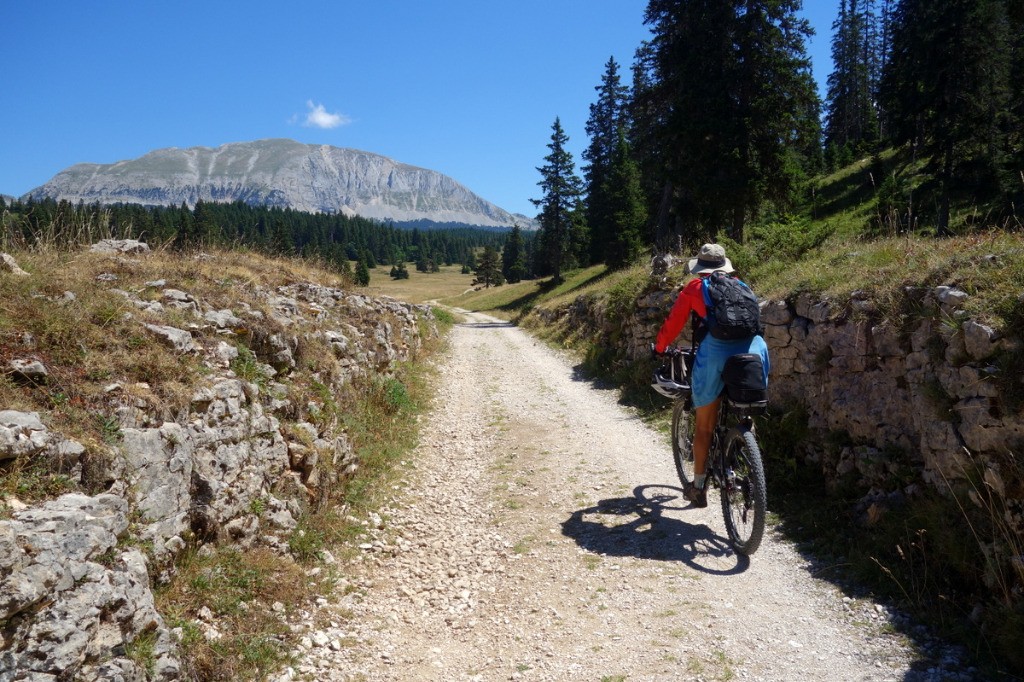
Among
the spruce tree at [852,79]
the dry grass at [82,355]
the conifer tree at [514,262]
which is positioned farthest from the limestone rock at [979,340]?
the conifer tree at [514,262]

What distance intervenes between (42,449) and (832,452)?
6.85 metres

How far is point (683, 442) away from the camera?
6109 mm

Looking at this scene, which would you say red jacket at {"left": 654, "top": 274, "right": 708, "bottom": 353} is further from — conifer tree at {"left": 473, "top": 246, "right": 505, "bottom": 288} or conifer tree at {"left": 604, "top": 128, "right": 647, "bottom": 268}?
conifer tree at {"left": 473, "top": 246, "right": 505, "bottom": 288}

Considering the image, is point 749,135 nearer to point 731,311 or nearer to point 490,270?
point 731,311

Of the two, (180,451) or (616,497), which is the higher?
(180,451)

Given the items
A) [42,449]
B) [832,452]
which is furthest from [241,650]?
[832,452]

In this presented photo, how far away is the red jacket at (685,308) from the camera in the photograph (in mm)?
4906

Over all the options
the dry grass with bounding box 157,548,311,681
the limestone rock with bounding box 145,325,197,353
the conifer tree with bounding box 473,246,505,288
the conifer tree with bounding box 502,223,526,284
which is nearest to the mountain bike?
the dry grass with bounding box 157,548,311,681

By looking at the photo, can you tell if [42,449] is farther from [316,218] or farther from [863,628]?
[316,218]

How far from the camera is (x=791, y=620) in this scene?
151 inches

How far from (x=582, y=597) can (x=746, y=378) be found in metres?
2.40

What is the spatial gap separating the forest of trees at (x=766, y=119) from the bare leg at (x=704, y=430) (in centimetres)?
544

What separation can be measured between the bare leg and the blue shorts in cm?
8

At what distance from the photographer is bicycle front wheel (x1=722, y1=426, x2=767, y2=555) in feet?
14.4
